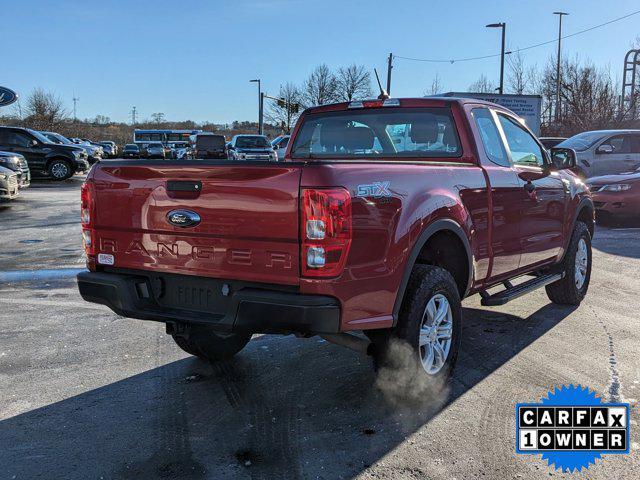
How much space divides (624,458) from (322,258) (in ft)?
5.94

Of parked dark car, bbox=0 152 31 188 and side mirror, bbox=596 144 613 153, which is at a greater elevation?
side mirror, bbox=596 144 613 153

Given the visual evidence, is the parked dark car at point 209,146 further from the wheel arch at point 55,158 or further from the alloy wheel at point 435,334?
the alloy wheel at point 435,334

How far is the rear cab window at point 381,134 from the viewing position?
459cm

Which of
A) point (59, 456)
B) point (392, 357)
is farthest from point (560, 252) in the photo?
point (59, 456)

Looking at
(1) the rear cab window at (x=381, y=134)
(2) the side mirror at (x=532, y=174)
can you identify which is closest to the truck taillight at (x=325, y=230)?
(1) the rear cab window at (x=381, y=134)

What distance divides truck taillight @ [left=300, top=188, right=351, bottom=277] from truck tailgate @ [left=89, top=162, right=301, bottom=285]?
0.06 m

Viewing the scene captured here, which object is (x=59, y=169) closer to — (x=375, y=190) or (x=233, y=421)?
(x=233, y=421)

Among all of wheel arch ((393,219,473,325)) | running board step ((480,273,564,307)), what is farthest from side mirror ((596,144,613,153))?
wheel arch ((393,219,473,325))

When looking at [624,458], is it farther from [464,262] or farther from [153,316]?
[153,316]

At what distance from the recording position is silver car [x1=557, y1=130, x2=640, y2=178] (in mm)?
15094

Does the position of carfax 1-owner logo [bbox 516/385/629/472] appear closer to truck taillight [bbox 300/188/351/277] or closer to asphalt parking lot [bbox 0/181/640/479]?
asphalt parking lot [bbox 0/181/640/479]

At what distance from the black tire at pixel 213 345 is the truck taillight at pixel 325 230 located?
1453 mm

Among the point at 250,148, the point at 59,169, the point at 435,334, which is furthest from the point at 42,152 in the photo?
the point at 435,334

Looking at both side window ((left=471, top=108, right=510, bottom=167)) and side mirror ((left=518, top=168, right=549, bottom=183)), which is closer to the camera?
side window ((left=471, top=108, right=510, bottom=167))
